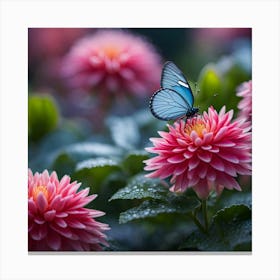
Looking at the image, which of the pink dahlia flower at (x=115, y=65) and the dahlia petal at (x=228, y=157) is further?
the pink dahlia flower at (x=115, y=65)

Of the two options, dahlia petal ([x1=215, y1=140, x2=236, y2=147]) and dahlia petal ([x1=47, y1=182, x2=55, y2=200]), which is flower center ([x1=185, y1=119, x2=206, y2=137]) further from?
dahlia petal ([x1=47, y1=182, x2=55, y2=200])

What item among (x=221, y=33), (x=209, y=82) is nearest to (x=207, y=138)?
(x=209, y=82)

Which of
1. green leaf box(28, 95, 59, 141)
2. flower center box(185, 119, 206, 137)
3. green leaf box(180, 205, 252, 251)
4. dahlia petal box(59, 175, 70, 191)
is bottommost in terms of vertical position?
A: green leaf box(180, 205, 252, 251)

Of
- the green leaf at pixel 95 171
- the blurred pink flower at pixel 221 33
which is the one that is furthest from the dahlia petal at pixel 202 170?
the blurred pink flower at pixel 221 33

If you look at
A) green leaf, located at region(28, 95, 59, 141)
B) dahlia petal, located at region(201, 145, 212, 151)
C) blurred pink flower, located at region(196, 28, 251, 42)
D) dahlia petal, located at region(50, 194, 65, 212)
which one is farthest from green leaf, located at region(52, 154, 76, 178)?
blurred pink flower, located at region(196, 28, 251, 42)

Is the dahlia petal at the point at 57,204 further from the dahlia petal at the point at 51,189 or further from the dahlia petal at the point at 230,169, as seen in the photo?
the dahlia petal at the point at 230,169

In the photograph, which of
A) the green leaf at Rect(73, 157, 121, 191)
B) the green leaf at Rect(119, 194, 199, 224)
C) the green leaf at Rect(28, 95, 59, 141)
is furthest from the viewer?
the green leaf at Rect(28, 95, 59, 141)
